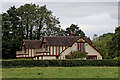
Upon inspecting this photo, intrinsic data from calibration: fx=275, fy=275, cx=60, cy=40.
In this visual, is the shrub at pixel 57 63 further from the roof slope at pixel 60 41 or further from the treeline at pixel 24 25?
the treeline at pixel 24 25

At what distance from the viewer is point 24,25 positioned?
64.6m

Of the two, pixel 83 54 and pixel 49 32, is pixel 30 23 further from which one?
pixel 83 54

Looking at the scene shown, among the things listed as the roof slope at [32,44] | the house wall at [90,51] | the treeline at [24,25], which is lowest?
the house wall at [90,51]

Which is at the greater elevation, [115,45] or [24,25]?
[24,25]

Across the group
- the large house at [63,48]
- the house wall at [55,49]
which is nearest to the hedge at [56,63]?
the large house at [63,48]

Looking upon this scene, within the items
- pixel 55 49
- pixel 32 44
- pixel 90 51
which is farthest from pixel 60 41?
pixel 32 44

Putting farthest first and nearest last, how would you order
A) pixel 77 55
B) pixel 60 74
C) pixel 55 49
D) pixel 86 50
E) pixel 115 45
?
pixel 86 50
pixel 55 49
pixel 77 55
pixel 115 45
pixel 60 74

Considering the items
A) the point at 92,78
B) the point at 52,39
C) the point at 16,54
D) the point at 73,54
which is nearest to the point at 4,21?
the point at 16,54

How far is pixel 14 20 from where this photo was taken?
204 feet

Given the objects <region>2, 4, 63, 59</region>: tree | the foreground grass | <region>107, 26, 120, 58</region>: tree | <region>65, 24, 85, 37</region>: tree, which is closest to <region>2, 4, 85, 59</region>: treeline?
<region>2, 4, 63, 59</region>: tree

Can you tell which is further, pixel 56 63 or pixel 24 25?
pixel 24 25

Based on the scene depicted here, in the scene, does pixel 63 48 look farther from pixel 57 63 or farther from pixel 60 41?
pixel 57 63

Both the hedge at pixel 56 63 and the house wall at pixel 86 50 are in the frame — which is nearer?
the hedge at pixel 56 63

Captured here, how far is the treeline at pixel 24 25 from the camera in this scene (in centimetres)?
5947
